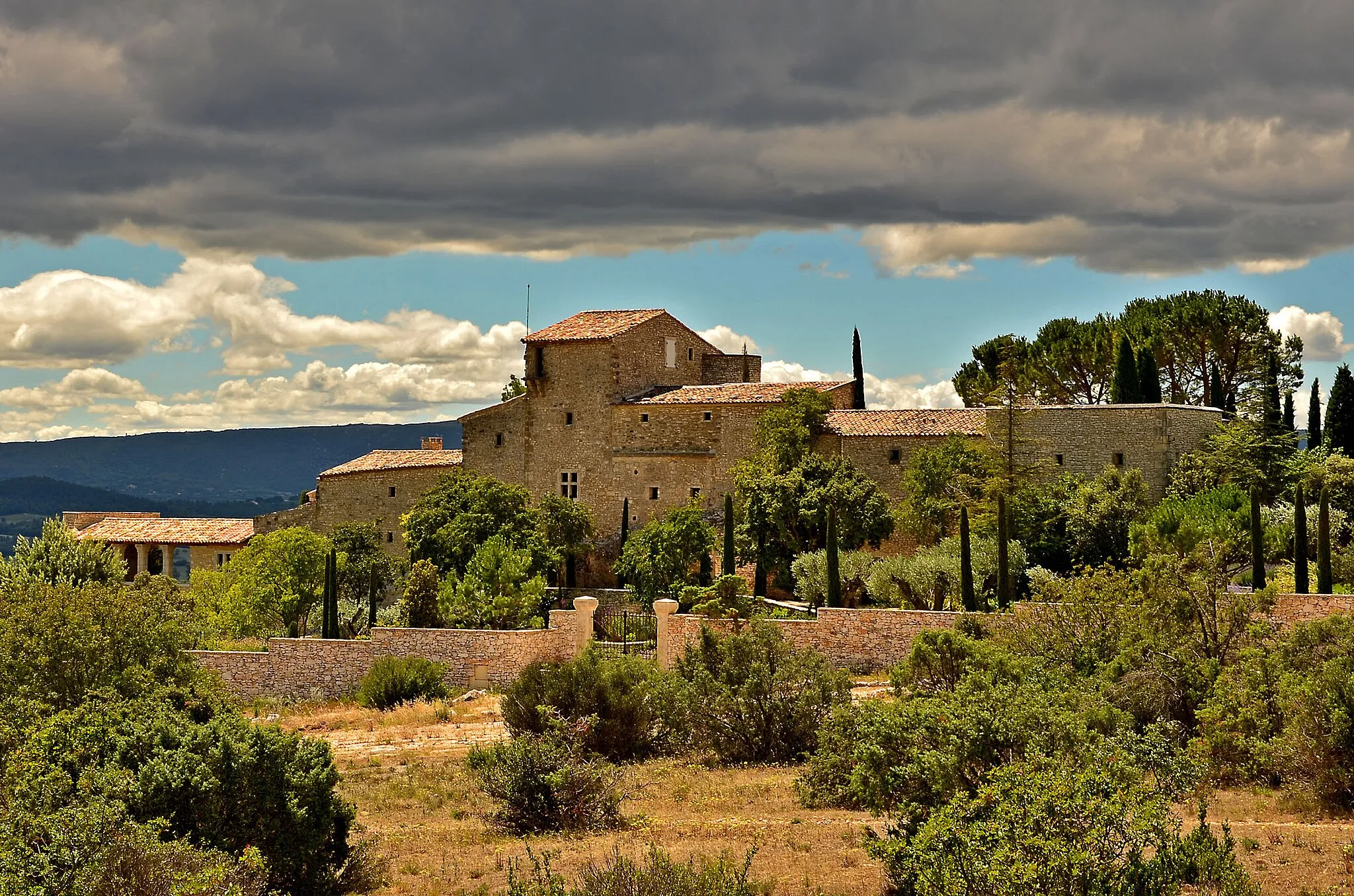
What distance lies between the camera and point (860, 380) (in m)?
52.7

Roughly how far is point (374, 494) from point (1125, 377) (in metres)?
27.7

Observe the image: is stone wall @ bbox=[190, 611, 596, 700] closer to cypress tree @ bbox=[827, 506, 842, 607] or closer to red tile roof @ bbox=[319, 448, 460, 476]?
cypress tree @ bbox=[827, 506, 842, 607]

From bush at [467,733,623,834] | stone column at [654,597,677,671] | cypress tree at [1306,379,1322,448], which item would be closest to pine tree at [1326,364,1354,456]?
cypress tree at [1306,379,1322,448]

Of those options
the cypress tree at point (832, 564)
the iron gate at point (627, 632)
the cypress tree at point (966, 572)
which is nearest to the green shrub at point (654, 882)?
the iron gate at point (627, 632)

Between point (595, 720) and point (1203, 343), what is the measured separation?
3895 cm

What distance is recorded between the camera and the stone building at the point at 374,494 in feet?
173

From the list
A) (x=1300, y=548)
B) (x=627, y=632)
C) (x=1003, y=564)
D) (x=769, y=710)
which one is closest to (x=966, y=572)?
(x=1003, y=564)

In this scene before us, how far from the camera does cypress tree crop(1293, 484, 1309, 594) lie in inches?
1207

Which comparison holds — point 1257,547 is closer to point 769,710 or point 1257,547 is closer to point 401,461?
point 769,710

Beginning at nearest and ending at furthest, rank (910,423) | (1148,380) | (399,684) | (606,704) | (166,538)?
1. (606,704)
2. (399,684)
3. (910,423)
4. (1148,380)
5. (166,538)

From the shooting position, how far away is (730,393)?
4884cm

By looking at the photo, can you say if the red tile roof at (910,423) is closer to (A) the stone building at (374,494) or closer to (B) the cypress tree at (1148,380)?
(B) the cypress tree at (1148,380)

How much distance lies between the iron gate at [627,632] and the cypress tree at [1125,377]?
18.6 meters

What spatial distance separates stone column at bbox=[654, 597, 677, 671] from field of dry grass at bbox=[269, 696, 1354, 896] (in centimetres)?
693
